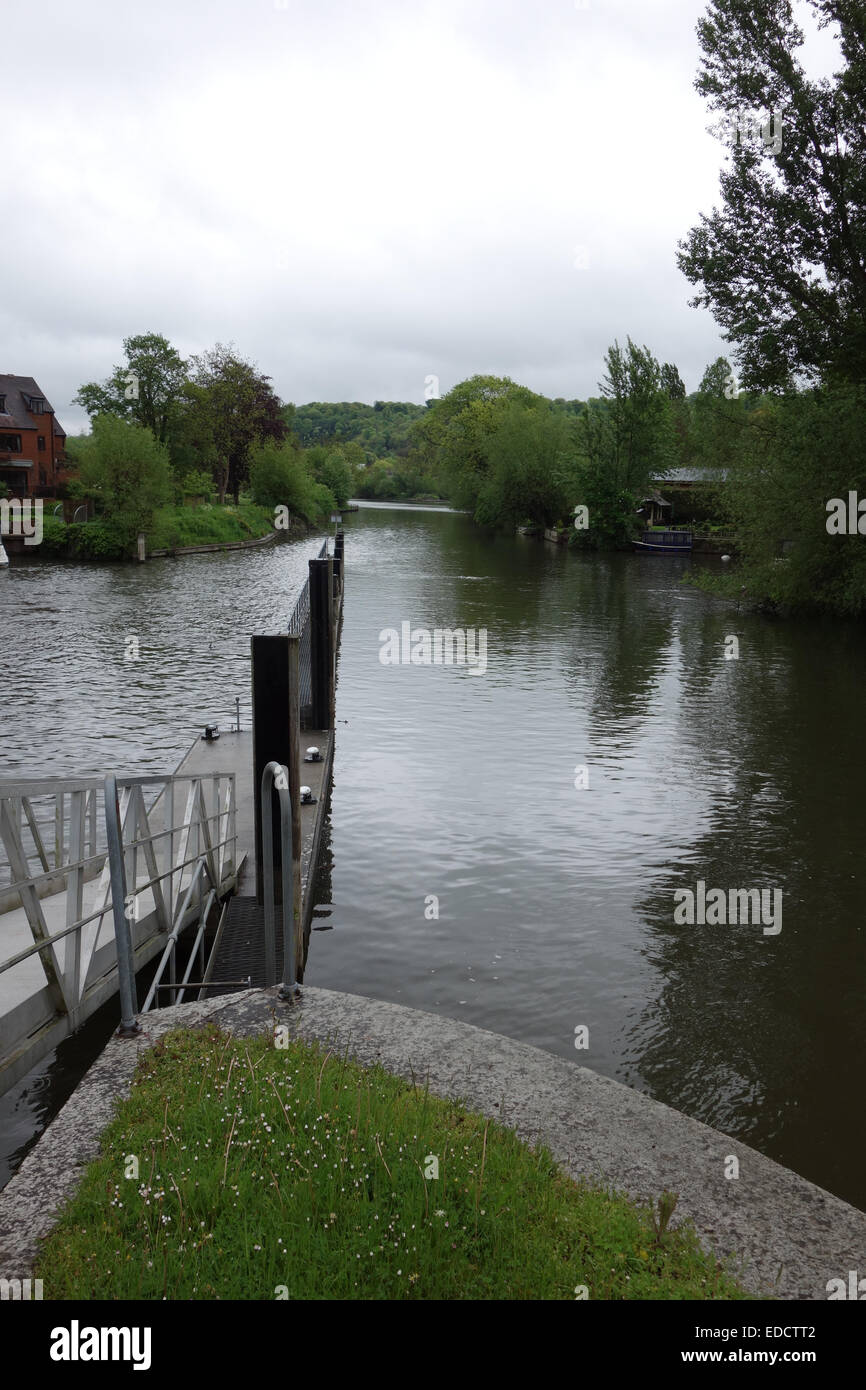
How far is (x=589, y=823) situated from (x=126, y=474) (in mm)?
42257

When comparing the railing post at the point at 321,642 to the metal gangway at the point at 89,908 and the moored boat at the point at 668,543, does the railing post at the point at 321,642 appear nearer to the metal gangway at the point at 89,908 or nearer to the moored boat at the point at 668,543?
the metal gangway at the point at 89,908

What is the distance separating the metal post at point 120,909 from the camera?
513cm

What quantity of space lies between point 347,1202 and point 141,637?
22803mm

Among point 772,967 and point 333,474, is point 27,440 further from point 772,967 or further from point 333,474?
point 772,967

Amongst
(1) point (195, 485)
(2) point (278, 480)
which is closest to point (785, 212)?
(1) point (195, 485)

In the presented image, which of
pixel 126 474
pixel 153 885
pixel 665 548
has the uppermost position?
pixel 126 474

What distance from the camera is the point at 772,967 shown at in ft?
28.7

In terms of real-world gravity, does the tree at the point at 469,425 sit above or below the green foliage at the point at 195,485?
above

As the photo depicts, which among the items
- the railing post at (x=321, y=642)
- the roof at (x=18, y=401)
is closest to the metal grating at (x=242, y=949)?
the railing post at (x=321, y=642)

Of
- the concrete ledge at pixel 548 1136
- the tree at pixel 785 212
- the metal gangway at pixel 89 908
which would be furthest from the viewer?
the tree at pixel 785 212

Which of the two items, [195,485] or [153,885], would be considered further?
[195,485]

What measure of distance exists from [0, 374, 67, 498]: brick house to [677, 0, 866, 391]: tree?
51.9m

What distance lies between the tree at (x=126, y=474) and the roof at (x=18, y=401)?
22345 mm
